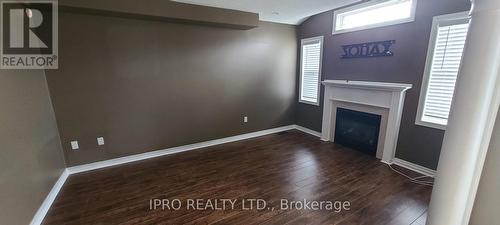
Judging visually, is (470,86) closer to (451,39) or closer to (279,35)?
(451,39)

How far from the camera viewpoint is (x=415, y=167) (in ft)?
9.89

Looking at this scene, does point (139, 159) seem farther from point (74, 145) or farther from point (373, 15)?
point (373, 15)

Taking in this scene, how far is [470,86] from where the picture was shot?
3.65 feet

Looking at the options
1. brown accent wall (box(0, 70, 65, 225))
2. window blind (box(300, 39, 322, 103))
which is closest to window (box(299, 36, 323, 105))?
window blind (box(300, 39, 322, 103))

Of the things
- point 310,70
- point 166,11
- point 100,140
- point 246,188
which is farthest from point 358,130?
point 100,140

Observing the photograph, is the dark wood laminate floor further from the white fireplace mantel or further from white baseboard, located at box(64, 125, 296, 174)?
the white fireplace mantel

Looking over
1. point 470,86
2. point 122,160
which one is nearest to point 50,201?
point 122,160

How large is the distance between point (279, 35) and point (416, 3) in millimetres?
2338

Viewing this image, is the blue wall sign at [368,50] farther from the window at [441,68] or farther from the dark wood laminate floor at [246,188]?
the dark wood laminate floor at [246,188]

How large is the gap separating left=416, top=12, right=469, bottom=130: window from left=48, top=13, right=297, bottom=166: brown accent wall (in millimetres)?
2549

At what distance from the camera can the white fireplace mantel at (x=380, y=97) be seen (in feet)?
10.1

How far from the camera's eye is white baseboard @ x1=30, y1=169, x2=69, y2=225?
2.08m

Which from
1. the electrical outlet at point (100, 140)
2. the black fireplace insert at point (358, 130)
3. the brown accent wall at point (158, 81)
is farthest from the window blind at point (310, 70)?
the electrical outlet at point (100, 140)

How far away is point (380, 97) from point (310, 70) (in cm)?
168
